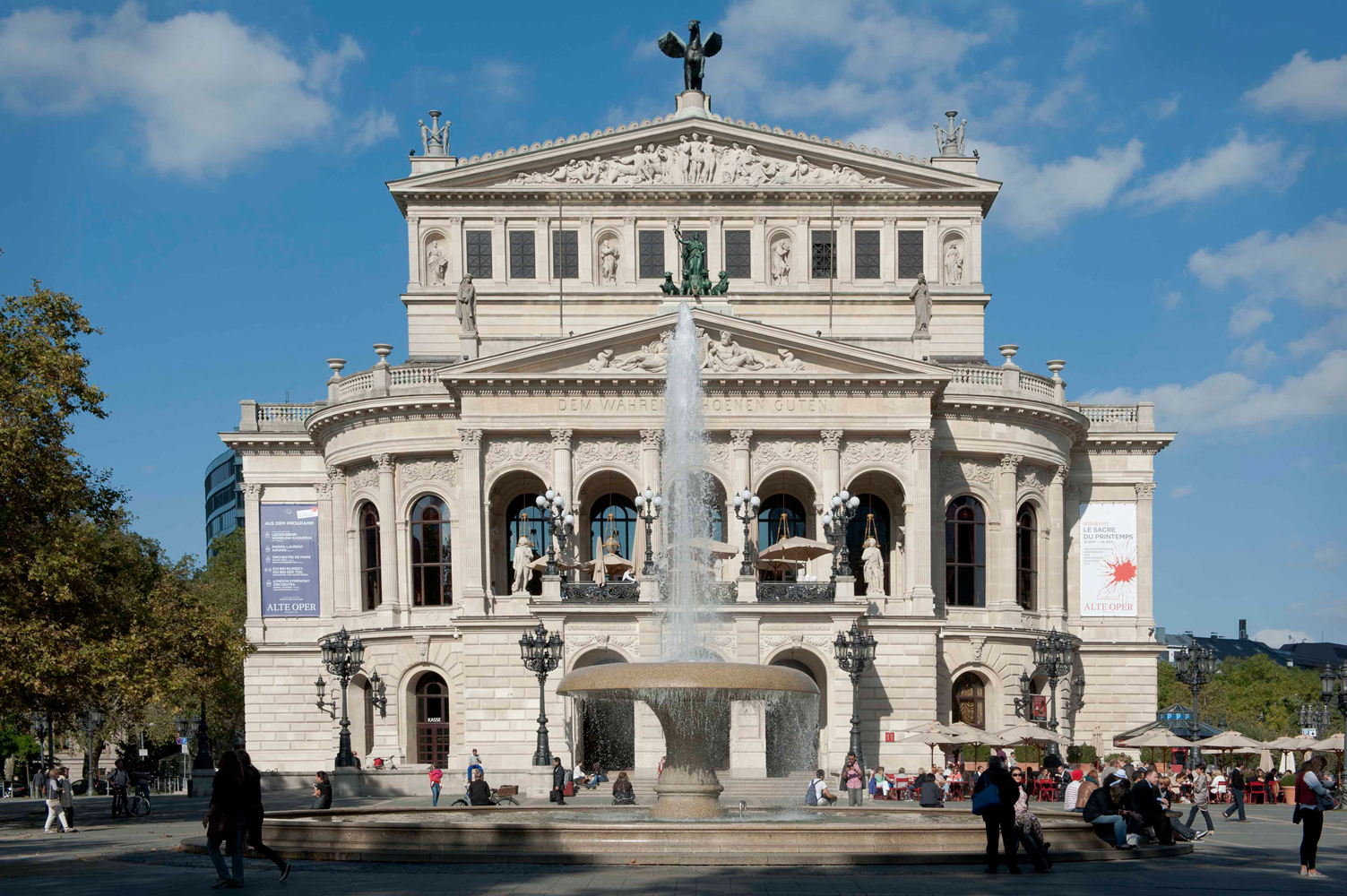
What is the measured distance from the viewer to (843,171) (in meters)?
60.3

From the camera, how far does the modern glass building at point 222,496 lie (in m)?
127

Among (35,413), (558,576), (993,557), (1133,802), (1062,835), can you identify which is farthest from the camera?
(993,557)

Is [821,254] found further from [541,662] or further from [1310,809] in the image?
[1310,809]

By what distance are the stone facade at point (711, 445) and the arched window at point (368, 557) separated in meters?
0.09

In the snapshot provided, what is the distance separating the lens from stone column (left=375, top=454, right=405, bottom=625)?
55.0 metres

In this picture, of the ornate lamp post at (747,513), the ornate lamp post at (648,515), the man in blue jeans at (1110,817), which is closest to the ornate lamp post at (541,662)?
the ornate lamp post at (648,515)

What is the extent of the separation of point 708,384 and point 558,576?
7.76 metres

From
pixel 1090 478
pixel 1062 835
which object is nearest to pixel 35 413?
pixel 1062 835

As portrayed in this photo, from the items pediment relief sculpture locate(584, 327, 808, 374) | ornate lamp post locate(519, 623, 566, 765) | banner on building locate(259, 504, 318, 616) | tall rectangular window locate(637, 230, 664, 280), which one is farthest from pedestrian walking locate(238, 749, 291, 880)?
tall rectangular window locate(637, 230, 664, 280)

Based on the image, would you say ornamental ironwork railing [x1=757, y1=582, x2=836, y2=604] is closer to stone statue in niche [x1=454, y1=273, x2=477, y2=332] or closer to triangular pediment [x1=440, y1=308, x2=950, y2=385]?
triangular pediment [x1=440, y1=308, x2=950, y2=385]

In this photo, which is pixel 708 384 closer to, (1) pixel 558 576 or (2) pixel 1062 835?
(1) pixel 558 576

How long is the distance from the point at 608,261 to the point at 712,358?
374 inches

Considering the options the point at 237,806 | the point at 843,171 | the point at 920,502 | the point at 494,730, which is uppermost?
the point at 843,171

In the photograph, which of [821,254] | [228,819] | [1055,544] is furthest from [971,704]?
[228,819]
